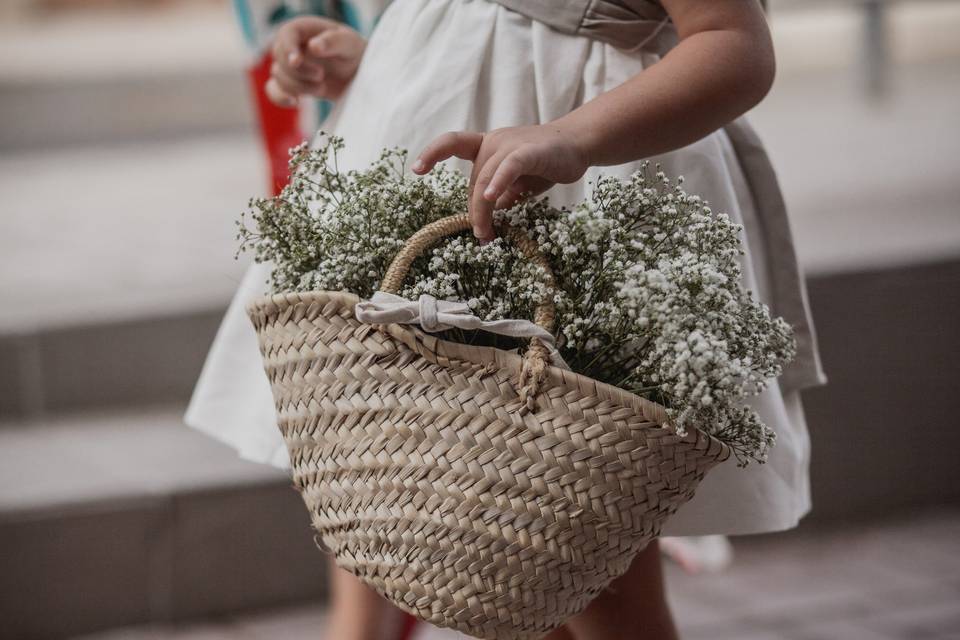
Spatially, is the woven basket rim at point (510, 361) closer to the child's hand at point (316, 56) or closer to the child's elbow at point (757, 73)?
the child's elbow at point (757, 73)

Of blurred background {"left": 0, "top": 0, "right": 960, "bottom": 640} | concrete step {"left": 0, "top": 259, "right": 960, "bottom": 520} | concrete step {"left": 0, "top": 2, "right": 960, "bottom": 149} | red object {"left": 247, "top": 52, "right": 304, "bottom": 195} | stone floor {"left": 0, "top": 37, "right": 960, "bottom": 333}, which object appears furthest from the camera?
concrete step {"left": 0, "top": 2, "right": 960, "bottom": 149}

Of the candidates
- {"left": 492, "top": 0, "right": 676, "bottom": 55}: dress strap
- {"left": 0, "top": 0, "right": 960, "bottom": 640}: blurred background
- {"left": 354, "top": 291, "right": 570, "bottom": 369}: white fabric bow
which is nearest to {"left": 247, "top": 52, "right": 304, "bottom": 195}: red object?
{"left": 0, "top": 0, "right": 960, "bottom": 640}: blurred background

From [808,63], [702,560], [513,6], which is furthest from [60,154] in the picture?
[513,6]

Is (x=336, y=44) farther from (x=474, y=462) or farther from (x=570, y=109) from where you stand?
(x=474, y=462)

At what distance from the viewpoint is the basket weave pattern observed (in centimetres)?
78

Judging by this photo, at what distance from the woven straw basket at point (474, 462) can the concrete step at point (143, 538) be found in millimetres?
1365

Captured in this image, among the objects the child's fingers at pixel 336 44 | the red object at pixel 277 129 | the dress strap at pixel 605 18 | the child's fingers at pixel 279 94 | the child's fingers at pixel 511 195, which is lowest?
the red object at pixel 277 129

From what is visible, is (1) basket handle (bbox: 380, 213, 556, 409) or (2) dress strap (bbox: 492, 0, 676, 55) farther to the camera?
(2) dress strap (bbox: 492, 0, 676, 55)

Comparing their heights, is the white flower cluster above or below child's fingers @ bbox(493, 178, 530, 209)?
below

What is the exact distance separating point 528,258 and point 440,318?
0.29 feet

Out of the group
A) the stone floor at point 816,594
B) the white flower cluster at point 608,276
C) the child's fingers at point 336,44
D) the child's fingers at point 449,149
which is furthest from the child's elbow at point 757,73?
the stone floor at point 816,594

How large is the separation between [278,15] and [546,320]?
1.08 m

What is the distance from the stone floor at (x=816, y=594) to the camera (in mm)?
2086

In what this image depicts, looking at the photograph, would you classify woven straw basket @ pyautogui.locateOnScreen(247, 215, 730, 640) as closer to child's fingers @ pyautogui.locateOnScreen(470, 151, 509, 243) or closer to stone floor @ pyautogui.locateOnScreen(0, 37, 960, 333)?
child's fingers @ pyautogui.locateOnScreen(470, 151, 509, 243)
